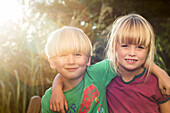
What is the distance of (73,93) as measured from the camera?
1628 mm

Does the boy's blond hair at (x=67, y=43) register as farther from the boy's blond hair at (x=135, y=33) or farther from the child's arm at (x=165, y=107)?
the child's arm at (x=165, y=107)

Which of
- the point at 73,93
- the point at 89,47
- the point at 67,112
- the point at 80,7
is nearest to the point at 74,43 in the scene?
the point at 89,47

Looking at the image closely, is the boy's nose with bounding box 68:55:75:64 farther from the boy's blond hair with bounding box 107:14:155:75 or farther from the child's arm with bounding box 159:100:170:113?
the child's arm with bounding box 159:100:170:113

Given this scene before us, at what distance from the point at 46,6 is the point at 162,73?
1965 millimetres

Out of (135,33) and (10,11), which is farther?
(10,11)

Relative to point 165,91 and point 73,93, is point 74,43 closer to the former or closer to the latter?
point 73,93

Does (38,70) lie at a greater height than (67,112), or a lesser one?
greater

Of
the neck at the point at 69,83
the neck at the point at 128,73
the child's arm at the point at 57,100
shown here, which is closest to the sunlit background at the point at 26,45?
the neck at the point at 128,73

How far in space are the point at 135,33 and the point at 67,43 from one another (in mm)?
547

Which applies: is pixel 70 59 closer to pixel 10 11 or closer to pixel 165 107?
pixel 165 107

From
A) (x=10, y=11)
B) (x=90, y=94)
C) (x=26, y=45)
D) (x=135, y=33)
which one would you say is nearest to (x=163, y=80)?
(x=135, y=33)

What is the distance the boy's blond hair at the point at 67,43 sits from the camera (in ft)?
5.09

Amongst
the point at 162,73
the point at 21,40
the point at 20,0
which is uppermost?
the point at 20,0

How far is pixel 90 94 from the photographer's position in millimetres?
1628
